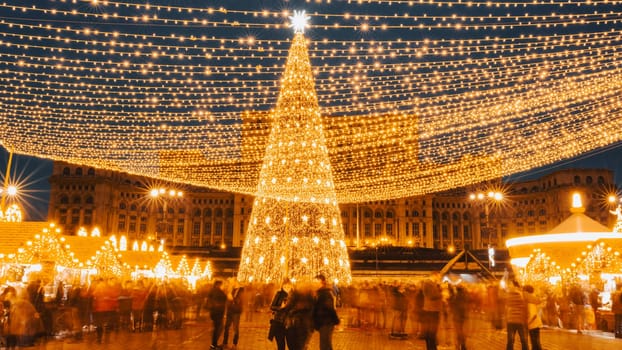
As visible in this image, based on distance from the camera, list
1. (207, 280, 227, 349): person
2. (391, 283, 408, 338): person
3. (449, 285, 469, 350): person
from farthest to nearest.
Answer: (391, 283, 408, 338): person → (449, 285, 469, 350): person → (207, 280, 227, 349): person

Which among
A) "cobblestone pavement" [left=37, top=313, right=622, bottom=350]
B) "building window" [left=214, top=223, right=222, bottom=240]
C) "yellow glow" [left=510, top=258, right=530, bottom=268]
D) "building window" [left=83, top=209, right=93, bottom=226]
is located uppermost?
"building window" [left=83, top=209, right=93, bottom=226]

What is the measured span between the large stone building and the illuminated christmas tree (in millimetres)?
57053

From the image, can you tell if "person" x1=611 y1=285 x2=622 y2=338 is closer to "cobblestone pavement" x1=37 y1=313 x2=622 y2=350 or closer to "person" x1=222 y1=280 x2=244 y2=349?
"cobblestone pavement" x1=37 y1=313 x2=622 y2=350

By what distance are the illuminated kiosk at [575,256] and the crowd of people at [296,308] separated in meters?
0.77

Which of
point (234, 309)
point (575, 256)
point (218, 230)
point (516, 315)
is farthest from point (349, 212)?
point (516, 315)

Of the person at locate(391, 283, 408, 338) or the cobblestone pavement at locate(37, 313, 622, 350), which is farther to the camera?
the person at locate(391, 283, 408, 338)

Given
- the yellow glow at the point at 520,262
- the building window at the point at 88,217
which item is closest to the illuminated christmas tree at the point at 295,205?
the yellow glow at the point at 520,262

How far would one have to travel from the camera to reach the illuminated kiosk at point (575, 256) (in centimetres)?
1780

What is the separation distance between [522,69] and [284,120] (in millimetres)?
8662

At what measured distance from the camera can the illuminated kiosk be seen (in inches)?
701

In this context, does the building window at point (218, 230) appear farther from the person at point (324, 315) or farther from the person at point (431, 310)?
the person at point (324, 315)

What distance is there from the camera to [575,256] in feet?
69.9

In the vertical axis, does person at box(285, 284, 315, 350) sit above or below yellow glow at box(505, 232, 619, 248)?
below

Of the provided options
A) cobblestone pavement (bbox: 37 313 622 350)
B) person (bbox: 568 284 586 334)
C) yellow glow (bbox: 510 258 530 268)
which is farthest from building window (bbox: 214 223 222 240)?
person (bbox: 568 284 586 334)
